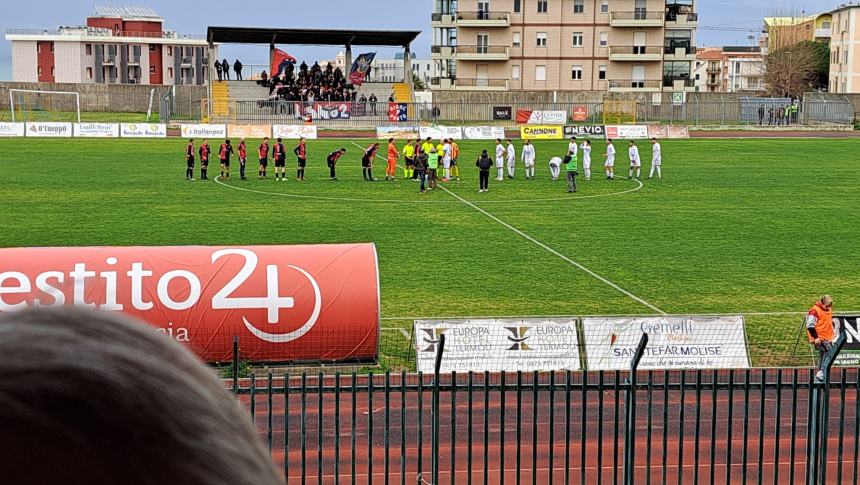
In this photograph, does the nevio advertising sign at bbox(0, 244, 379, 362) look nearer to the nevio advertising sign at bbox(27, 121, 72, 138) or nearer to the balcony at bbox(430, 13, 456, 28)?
the nevio advertising sign at bbox(27, 121, 72, 138)

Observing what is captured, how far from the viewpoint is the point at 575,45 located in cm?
9225

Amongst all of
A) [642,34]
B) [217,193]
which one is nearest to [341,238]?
[217,193]

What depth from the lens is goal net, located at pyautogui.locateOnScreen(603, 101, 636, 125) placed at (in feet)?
240

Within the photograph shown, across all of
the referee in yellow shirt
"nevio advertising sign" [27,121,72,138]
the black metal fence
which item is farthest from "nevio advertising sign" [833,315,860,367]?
"nevio advertising sign" [27,121,72,138]

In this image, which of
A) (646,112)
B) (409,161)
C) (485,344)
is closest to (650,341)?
(485,344)

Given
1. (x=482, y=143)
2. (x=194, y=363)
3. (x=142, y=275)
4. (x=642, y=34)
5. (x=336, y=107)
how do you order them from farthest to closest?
1. (x=642, y=34)
2. (x=336, y=107)
3. (x=482, y=143)
4. (x=142, y=275)
5. (x=194, y=363)

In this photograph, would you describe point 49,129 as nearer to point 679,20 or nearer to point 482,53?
point 482,53

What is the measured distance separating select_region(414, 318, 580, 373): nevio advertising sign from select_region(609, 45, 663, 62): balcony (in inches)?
3077

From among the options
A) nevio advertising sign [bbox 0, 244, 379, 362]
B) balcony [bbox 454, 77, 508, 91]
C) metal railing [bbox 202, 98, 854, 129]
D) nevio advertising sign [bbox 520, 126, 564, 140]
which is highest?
balcony [bbox 454, 77, 508, 91]

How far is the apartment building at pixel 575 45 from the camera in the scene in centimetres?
9081

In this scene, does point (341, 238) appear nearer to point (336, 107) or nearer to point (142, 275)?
point (142, 275)

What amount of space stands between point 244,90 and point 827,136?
3683cm

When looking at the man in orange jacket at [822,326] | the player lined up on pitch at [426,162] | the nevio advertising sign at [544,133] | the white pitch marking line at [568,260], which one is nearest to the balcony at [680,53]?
the nevio advertising sign at [544,133]

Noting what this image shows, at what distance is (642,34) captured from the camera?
9081cm
